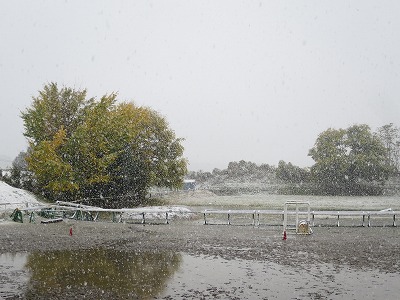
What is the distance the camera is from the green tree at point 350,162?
6688cm

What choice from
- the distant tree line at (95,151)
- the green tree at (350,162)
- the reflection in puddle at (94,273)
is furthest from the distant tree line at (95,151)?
the green tree at (350,162)

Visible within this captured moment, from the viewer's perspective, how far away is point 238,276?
489 inches

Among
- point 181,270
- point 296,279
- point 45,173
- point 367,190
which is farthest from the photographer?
point 367,190

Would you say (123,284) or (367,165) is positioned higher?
(367,165)

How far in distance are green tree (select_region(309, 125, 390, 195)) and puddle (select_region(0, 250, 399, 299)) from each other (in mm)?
54487

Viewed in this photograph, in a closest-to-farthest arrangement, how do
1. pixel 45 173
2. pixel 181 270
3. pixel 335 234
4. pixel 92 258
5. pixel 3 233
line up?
pixel 181 270 → pixel 92 258 → pixel 3 233 → pixel 335 234 → pixel 45 173

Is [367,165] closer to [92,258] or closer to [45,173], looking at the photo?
[45,173]

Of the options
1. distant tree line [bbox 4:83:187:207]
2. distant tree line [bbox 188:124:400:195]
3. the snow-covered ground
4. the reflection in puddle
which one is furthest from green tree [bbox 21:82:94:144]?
distant tree line [bbox 188:124:400:195]

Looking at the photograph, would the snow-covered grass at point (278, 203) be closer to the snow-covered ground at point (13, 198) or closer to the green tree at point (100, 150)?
the green tree at point (100, 150)

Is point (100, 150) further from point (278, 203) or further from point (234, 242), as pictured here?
point (234, 242)

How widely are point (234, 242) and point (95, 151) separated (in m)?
23.9

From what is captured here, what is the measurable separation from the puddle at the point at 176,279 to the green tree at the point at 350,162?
5449 centimetres

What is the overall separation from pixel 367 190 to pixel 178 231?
50774mm

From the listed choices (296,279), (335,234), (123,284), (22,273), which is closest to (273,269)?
(296,279)
